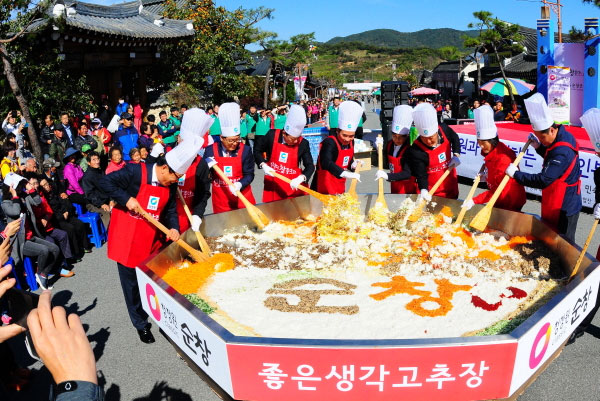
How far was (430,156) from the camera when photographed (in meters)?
4.72

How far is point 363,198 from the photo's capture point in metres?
4.86

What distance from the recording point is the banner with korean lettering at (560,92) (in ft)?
41.0

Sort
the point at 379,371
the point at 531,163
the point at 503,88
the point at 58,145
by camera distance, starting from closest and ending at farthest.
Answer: the point at 379,371 < the point at 531,163 < the point at 58,145 < the point at 503,88

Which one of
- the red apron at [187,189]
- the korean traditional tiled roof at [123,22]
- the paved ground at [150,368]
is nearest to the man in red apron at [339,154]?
the red apron at [187,189]

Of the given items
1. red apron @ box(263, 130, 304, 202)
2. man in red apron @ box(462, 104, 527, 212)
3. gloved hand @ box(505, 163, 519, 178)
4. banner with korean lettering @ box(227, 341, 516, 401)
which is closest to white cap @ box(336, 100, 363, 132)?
red apron @ box(263, 130, 304, 202)

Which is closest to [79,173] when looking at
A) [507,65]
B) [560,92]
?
[560,92]

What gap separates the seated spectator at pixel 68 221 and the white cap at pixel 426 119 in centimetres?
406

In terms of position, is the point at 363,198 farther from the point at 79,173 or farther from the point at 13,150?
the point at 13,150

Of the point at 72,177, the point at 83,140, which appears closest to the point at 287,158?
the point at 72,177

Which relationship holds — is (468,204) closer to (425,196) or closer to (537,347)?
(425,196)

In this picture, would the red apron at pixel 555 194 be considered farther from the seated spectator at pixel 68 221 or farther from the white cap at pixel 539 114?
the seated spectator at pixel 68 221

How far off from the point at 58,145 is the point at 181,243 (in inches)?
247

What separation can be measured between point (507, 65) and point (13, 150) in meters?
25.9

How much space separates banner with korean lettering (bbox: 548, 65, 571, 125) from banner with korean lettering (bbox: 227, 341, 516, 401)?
12.0 meters
